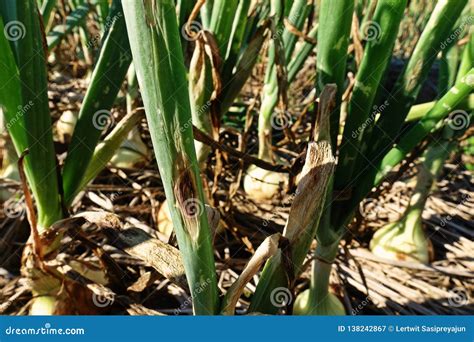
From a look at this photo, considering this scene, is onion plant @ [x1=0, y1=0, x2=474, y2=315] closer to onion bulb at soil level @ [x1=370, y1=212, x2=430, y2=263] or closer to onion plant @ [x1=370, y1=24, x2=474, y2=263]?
onion plant @ [x1=370, y1=24, x2=474, y2=263]

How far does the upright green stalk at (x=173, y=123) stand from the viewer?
389 millimetres

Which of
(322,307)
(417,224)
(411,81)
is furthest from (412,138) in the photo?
(417,224)

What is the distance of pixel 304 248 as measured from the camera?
0.58 m

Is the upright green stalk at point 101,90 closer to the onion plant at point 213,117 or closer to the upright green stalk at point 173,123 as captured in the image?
the onion plant at point 213,117

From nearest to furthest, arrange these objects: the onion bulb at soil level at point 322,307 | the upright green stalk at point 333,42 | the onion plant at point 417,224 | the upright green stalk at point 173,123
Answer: the upright green stalk at point 173,123 < the upright green stalk at point 333,42 < the onion bulb at soil level at point 322,307 < the onion plant at point 417,224

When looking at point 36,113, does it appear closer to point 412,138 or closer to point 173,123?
point 173,123

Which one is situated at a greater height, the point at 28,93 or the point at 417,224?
the point at 28,93

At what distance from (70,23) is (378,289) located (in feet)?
2.89

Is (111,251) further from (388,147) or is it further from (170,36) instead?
(170,36)

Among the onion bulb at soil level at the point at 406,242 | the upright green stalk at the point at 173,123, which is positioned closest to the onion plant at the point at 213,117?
the upright green stalk at the point at 173,123

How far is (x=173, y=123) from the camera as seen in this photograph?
42cm

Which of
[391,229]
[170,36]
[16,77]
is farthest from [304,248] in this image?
[391,229]

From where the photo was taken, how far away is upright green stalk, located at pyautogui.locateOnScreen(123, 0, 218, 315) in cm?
39

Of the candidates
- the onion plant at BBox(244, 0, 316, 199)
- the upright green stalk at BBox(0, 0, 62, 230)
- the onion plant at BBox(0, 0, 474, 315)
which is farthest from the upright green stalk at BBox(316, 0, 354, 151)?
the upright green stalk at BBox(0, 0, 62, 230)
